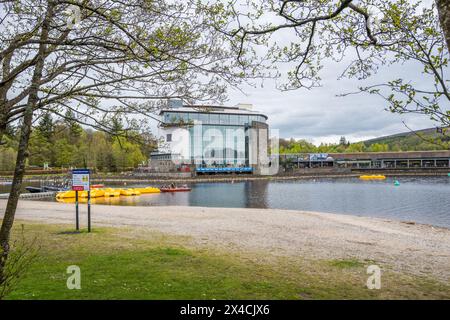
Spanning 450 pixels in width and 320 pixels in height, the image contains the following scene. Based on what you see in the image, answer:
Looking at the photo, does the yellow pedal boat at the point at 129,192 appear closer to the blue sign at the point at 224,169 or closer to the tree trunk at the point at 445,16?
the tree trunk at the point at 445,16

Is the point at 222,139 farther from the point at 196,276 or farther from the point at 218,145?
the point at 196,276

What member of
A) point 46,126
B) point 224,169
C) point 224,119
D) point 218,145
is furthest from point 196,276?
point 224,169

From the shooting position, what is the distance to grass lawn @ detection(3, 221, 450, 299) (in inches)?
266

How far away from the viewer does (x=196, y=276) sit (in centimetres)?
792

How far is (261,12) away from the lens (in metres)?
7.34

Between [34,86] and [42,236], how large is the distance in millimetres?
8474

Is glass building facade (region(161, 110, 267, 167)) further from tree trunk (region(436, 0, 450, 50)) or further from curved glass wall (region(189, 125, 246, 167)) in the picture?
tree trunk (region(436, 0, 450, 50))

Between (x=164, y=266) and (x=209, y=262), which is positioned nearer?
(x=164, y=266)

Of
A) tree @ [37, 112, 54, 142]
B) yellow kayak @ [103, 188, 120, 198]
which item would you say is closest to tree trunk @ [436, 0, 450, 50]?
tree @ [37, 112, 54, 142]

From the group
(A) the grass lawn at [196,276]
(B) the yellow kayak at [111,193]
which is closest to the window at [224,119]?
(B) the yellow kayak at [111,193]

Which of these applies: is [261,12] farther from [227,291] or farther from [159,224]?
[159,224]

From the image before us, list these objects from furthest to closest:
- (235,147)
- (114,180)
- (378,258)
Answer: (235,147)
(114,180)
(378,258)

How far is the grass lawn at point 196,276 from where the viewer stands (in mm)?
6766

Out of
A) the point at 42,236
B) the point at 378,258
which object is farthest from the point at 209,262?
the point at 42,236
